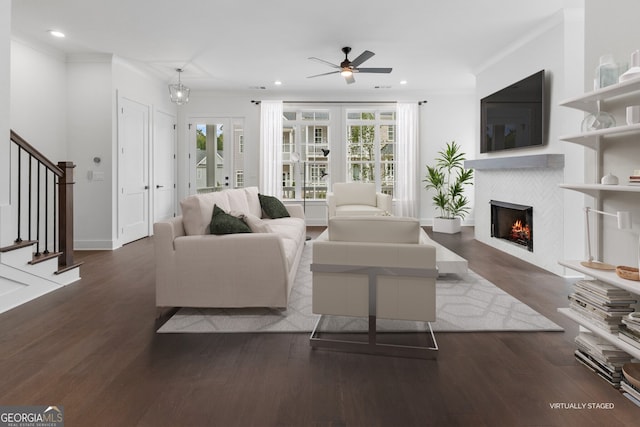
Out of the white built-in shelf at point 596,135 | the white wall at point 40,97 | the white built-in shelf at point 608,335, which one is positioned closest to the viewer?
the white built-in shelf at point 608,335

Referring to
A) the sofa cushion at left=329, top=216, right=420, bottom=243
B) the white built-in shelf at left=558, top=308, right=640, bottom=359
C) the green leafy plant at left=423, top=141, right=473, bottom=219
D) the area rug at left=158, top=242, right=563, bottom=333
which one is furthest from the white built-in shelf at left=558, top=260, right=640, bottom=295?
the green leafy plant at left=423, top=141, right=473, bottom=219

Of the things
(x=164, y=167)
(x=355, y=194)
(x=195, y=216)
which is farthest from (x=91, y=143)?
(x=355, y=194)

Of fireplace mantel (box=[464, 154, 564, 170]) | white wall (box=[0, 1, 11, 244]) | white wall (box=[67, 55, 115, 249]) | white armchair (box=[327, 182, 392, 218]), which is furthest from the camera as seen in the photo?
white armchair (box=[327, 182, 392, 218])

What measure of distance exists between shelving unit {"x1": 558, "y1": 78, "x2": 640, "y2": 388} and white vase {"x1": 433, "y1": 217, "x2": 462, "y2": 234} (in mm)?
4899

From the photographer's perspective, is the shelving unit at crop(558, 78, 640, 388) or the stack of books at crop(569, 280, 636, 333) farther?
the stack of books at crop(569, 280, 636, 333)

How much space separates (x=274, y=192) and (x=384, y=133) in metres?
2.68

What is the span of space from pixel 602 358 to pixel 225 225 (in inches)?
99.7

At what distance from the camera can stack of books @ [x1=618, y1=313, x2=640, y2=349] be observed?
179cm

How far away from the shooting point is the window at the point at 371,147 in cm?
805

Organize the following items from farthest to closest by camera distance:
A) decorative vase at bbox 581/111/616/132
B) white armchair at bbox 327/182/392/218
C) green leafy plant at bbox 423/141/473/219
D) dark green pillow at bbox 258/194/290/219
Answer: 1. green leafy plant at bbox 423/141/473/219
2. white armchair at bbox 327/182/392/218
3. dark green pillow at bbox 258/194/290/219
4. decorative vase at bbox 581/111/616/132

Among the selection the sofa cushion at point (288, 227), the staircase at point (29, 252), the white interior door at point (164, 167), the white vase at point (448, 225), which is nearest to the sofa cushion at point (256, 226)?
the sofa cushion at point (288, 227)

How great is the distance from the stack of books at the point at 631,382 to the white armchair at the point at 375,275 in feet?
2.95

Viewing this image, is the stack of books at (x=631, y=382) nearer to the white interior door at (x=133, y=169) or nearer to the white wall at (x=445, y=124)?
the white interior door at (x=133, y=169)

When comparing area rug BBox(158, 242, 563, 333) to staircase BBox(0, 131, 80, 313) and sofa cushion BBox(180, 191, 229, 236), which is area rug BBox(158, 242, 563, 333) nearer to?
Answer: sofa cushion BBox(180, 191, 229, 236)
